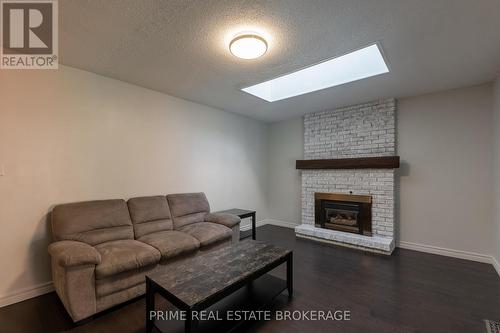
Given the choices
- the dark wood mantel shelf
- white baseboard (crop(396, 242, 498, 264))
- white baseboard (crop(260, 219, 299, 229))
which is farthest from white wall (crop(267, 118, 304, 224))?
white baseboard (crop(396, 242, 498, 264))

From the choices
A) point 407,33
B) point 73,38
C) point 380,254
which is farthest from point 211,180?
point 407,33

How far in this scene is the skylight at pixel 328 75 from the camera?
9.53 ft

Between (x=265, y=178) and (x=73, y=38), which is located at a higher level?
(x=73, y=38)

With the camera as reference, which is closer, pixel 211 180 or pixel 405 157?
pixel 405 157

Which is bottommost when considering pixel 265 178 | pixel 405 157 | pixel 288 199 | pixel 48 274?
pixel 48 274

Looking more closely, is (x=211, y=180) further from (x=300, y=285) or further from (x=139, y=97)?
(x=300, y=285)

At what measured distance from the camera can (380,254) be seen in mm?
3479

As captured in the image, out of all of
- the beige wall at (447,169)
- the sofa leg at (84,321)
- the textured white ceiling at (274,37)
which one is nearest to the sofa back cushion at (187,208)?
the sofa leg at (84,321)

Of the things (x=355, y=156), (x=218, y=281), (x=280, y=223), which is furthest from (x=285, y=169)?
(x=218, y=281)

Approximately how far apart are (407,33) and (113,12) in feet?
8.33

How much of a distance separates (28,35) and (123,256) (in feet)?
7.56

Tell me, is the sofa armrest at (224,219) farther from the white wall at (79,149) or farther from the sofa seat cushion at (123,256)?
the sofa seat cushion at (123,256)

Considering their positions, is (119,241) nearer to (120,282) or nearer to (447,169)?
(120,282)

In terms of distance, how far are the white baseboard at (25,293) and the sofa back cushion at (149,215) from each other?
37.7 inches
